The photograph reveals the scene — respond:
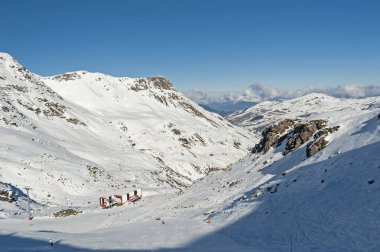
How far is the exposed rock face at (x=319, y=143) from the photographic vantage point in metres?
40.3

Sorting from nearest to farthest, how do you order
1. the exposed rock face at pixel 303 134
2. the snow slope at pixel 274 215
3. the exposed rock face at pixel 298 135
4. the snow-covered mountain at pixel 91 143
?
the snow slope at pixel 274 215 → the exposed rock face at pixel 298 135 → the exposed rock face at pixel 303 134 → the snow-covered mountain at pixel 91 143

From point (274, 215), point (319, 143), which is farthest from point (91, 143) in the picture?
point (274, 215)

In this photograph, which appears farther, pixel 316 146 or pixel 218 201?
pixel 316 146

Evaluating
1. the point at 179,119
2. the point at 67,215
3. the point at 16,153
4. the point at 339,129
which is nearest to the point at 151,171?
the point at 16,153

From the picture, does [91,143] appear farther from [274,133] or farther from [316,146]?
[316,146]

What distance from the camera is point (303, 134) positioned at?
1839 inches

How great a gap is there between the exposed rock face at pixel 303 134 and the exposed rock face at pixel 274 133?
6804 millimetres

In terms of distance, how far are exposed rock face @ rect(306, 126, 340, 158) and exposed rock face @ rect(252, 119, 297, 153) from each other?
12306 mm

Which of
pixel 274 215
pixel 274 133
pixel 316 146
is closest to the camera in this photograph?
pixel 274 215

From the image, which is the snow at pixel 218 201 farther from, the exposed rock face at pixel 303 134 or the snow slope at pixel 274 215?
the exposed rock face at pixel 303 134

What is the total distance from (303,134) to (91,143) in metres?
74.3

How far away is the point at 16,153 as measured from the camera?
232 ft

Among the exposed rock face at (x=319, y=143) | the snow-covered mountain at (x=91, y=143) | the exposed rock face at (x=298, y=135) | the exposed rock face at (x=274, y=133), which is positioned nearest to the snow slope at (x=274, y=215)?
the exposed rock face at (x=319, y=143)

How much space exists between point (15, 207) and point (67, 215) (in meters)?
6.67
